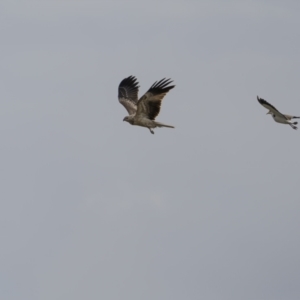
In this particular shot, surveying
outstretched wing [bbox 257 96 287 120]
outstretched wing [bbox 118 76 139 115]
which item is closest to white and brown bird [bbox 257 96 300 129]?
outstretched wing [bbox 257 96 287 120]

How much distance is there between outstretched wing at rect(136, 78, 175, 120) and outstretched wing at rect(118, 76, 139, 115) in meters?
4.20

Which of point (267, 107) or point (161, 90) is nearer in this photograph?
point (161, 90)

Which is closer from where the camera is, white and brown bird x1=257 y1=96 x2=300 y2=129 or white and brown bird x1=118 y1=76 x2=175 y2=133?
white and brown bird x1=118 y1=76 x2=175 y2=133

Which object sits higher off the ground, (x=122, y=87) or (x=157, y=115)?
(x=122, y=87)

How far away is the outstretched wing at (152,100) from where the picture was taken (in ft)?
152

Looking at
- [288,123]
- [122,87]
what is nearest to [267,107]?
[288,123]

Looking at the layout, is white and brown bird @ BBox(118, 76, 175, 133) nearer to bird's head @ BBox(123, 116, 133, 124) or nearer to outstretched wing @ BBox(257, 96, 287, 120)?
bird's head @ BBox(123, 116, 133, 124)

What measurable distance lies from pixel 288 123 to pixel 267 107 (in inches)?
40.0

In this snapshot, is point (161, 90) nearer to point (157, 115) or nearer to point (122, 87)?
point (157, 115)

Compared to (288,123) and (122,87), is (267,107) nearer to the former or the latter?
(288,123)

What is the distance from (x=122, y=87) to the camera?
53344 mm

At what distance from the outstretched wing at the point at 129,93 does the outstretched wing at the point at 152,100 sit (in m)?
4.20

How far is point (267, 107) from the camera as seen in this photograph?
A: 171 ft

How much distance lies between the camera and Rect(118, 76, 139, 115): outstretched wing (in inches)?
2053
